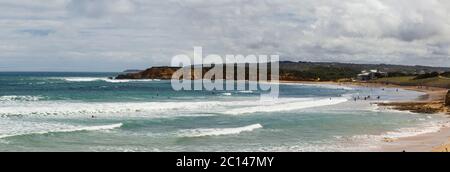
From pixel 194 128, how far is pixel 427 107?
25438 mm

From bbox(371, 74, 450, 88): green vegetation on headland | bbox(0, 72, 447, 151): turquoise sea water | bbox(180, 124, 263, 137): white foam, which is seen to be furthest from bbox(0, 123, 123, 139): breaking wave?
bbox(371, 74, 450, 88): green vegetation on headland

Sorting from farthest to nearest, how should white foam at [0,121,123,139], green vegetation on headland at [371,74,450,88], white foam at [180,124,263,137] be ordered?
A: 1. green vegetation on headland at [371,74,450,88]
2. white foam at [180,124,263,137]
3. white foam at [0,121,123,139]

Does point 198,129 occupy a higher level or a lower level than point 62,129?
lower

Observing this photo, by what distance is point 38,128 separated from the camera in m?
28.9

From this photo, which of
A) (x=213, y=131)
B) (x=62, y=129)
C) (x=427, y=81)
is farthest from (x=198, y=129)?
(x=427, y=81)

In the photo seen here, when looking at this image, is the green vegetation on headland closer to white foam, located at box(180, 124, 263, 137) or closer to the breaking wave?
white foam, located at box(180, 124, 263, 137)

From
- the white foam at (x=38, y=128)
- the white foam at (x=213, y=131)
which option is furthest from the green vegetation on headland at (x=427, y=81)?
the white foam at (x=38, y=128)

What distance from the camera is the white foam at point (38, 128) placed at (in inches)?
1057

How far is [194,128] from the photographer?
30562 mm

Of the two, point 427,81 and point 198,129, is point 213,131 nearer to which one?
point 198,129

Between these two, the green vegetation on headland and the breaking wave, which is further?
the green vegetation on headland

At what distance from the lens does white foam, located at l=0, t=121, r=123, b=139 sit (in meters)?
26.9
